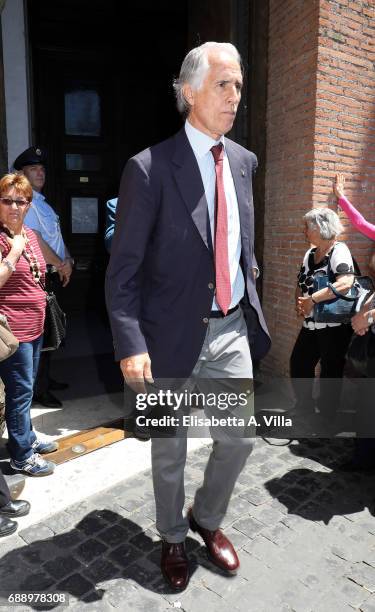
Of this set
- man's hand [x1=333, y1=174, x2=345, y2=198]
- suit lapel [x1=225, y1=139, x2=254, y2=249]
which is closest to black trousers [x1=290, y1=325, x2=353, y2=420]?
man's hand [x1=333, y1=174, x2=345, y2=198]

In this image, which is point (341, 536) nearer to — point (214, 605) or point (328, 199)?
point (214, 605)

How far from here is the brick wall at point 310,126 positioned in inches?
191

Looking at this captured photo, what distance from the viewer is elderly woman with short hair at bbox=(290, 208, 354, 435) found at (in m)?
4.02

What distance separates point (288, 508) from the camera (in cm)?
316

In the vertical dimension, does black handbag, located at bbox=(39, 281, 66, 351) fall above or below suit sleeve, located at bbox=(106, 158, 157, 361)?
below

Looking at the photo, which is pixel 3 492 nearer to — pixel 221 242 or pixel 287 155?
pixel 221 242

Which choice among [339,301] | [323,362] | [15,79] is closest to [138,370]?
[339,301]

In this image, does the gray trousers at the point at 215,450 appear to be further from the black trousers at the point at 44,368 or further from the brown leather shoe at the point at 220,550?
the black trousers at the point at 44,368

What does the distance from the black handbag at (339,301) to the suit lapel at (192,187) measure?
1.99 m

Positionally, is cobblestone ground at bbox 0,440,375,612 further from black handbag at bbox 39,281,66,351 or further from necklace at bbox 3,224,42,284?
necklace at bbox 3,224,42,284

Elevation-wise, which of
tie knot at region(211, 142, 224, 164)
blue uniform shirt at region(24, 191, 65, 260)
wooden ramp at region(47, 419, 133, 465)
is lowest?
wooden ramp at region(47, 419, 133, 465)

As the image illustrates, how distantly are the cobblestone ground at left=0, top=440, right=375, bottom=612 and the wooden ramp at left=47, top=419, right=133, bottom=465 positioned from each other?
0.63 meters

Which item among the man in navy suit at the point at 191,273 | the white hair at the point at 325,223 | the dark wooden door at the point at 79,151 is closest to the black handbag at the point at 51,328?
the man in navy suit at the point at 191,273

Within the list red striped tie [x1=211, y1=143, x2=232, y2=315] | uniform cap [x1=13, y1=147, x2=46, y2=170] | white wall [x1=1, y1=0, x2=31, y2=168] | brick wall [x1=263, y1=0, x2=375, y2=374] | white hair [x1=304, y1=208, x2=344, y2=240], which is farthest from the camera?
white wall [x1=1, y1=0, x2=31, y2=168]
